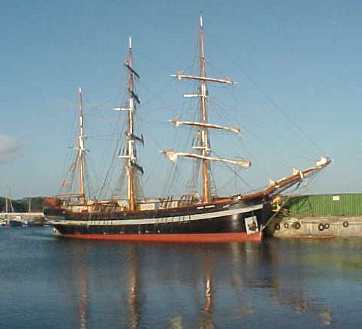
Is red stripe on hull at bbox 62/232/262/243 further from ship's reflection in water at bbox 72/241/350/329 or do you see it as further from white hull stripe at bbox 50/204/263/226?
ship's reflection in water at bbox 72/241/350/329

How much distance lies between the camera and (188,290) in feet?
94.8

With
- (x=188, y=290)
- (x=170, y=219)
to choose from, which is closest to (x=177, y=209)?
(x=170, y=219)

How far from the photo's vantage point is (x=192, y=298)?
87.4ft

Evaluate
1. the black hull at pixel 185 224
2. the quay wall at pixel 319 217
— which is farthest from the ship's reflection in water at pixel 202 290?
the quay wall at pixel 319 217

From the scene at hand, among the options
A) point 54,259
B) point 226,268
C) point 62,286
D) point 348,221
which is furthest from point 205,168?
point 62,286

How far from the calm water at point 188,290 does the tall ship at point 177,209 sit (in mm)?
11882

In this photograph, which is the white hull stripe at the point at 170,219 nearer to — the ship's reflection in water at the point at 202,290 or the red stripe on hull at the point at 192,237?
the red stripe on hull at the point at 192,237

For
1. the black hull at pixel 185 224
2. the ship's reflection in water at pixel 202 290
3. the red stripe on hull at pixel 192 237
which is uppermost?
the black hull at pixel 185 224

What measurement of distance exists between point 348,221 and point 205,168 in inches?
662

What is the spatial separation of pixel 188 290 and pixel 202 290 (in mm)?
679

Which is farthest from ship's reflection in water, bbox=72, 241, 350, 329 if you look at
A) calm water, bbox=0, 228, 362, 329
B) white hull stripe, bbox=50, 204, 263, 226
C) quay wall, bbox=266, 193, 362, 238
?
quay wall, bbox=266, 193, 362, 238

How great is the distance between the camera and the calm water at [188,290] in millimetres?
22297

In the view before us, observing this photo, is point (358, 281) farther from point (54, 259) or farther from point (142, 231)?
point (142, 231)

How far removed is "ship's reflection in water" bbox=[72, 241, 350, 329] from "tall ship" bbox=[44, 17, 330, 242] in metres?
12.5
